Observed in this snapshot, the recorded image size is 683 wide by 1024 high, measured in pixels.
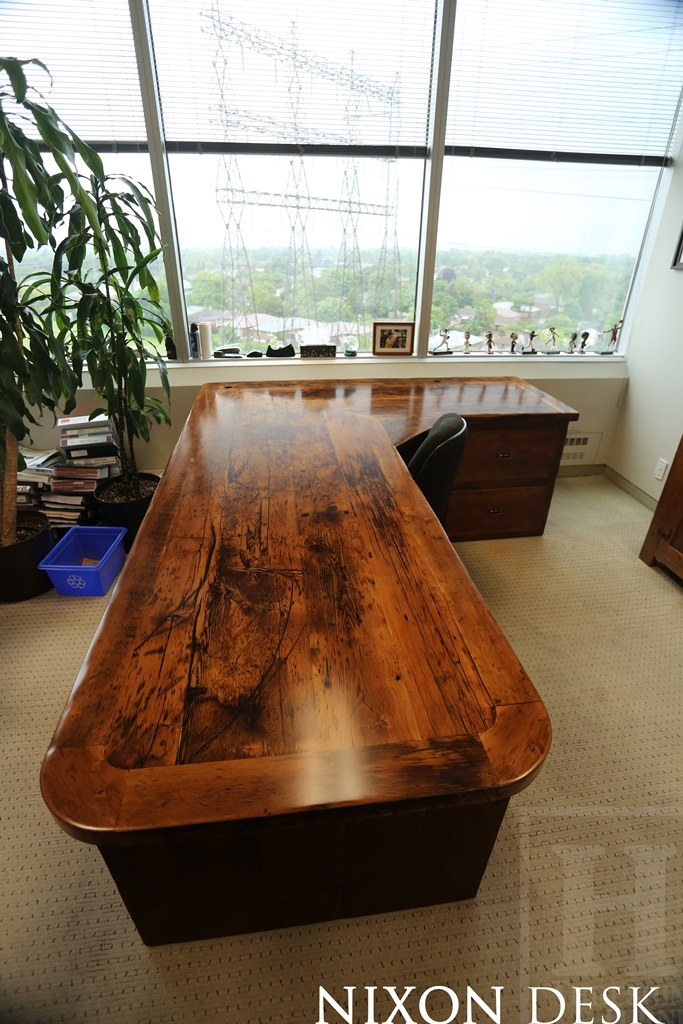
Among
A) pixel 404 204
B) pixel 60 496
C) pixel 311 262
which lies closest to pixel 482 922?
pixel 60 496

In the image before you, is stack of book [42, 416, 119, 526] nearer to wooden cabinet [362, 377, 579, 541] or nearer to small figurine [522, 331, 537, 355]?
wooden cabinet [362, 377, 579, 541]

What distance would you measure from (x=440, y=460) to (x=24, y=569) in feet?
5.81

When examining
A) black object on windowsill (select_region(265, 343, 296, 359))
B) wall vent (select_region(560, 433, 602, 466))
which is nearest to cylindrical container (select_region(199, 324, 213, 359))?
black object on windowsill (select_region(265, 343, 296, 359))

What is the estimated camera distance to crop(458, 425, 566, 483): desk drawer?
2.43 meters

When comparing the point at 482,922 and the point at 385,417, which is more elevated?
the point at 385,417

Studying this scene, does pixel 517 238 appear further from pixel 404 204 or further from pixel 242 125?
pixel 242 125

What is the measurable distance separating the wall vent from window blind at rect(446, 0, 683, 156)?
1608 millimetres

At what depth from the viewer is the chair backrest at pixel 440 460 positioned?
5.48 ft

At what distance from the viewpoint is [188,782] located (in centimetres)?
75

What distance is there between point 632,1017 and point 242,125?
11.9 feet

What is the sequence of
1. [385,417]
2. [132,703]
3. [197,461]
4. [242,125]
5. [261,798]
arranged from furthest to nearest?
1. [242,125]
2. [385,417]
3. [197,461]
4. [132,703]
5. [261,798]

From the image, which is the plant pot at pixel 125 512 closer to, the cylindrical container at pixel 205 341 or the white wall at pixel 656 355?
the cylindrical container at pixel 205 341

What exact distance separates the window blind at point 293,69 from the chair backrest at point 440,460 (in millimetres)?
2013

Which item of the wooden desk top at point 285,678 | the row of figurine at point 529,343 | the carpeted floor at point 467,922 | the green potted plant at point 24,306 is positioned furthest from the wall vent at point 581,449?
the green potted plant at point 24,306
